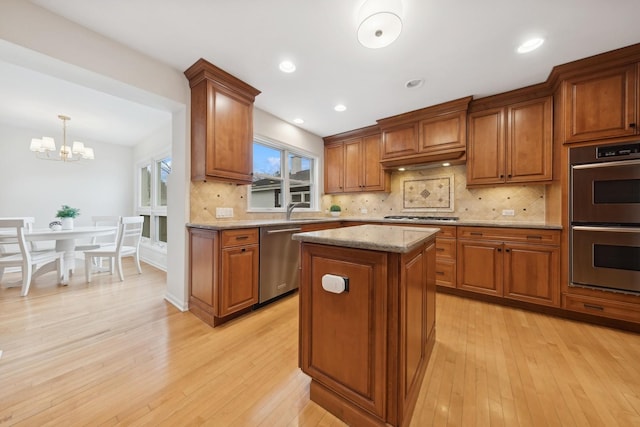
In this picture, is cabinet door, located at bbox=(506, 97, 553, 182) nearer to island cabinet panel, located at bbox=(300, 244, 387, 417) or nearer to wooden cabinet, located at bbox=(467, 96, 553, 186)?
wooden cabinet, located at bbox=(467, 96, 553, 186)

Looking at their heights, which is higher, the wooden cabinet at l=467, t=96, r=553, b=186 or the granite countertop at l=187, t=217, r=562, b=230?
the wooden cabinet at l=467, t=96, r=553, b=186

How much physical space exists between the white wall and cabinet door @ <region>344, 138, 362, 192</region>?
511 centimetres

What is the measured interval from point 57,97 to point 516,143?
5.89 metres

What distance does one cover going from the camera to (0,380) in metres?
1.41

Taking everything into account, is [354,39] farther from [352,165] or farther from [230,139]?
[352,165]

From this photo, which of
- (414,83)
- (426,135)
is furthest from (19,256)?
(426,135)

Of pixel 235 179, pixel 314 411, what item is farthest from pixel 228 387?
pixel 235 179

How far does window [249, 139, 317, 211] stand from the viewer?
11.3ft

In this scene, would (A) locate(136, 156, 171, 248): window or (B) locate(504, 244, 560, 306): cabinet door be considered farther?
(A) locate(136, 156, 171, 248): window

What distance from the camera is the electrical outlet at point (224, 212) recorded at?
274 cm

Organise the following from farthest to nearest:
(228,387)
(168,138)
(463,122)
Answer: (168,138) → (463,122) → (228,387)

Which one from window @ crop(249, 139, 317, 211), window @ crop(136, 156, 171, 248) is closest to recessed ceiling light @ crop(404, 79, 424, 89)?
window @ crop(249, 139, 317, 211)

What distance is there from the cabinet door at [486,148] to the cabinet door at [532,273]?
0.90m

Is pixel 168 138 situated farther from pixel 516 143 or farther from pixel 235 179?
pixel 516 143
